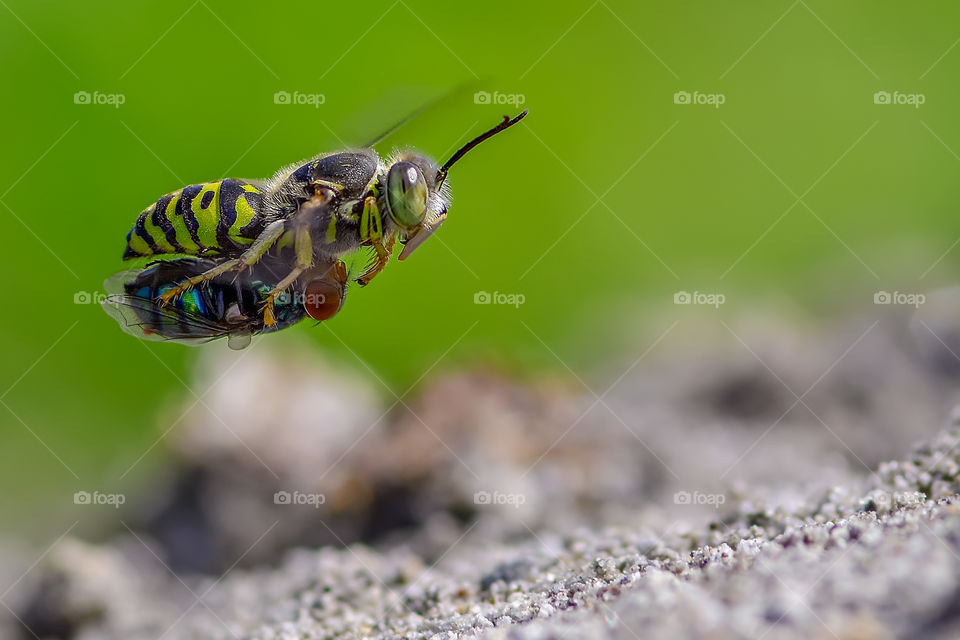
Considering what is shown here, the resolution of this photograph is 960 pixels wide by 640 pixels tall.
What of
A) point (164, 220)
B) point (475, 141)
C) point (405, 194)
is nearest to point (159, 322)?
point (164, 220)

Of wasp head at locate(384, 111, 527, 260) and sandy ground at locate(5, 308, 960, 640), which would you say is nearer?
sandy ground at locate(5, 308, 960, 640)

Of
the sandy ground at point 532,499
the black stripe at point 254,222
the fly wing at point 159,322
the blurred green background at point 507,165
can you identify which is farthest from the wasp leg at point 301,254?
the blurred green background at point 507,165

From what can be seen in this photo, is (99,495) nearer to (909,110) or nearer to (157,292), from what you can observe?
(157,292)

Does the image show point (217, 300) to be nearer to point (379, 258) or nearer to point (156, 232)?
point (156, 232)

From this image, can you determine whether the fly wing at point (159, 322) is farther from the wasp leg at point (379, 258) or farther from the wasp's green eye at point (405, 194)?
the wasp's green eye at point (405, 194)

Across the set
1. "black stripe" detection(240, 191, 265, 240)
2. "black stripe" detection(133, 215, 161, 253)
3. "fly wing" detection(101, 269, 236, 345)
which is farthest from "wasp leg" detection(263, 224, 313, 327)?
"black stripe" detection(133, 215, 161, 253)

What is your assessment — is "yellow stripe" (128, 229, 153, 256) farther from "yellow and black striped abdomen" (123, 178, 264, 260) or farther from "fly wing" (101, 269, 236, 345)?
"fly wing" (101, 269, 236, 345)
